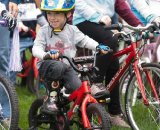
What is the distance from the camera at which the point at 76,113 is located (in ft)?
15.9

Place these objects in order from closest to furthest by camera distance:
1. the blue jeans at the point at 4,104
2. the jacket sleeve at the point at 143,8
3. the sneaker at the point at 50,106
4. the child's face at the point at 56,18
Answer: the sneaker at the point at 50,106, the blue jeans at the point at 4,104, the child's face at the point at 56,18, the jacket sleeve at the point at 143,8

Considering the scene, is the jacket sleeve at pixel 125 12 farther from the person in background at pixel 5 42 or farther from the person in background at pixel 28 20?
the person in background at pixel 28 20

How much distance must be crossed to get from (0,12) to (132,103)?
164cm

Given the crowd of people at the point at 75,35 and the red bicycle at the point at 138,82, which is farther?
the red bicycle at the point at 138,82

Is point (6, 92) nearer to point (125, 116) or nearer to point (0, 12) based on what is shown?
point (0, 12)

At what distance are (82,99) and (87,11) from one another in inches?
47.5

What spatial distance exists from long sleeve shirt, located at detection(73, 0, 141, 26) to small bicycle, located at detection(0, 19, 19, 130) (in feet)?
2.99

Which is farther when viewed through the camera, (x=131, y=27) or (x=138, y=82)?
(x=131, y=27)

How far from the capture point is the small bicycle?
15.7ft

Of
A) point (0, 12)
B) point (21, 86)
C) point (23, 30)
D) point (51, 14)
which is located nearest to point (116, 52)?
point (51, 14)

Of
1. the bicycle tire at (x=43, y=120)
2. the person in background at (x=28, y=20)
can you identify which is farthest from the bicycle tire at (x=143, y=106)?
the person in background at (x=28, y=20)

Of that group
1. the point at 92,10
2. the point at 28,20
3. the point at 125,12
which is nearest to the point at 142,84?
the point at 92,10

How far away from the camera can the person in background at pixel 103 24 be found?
557 cm

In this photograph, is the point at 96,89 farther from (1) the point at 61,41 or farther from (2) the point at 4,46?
(2) the point at 4,46
